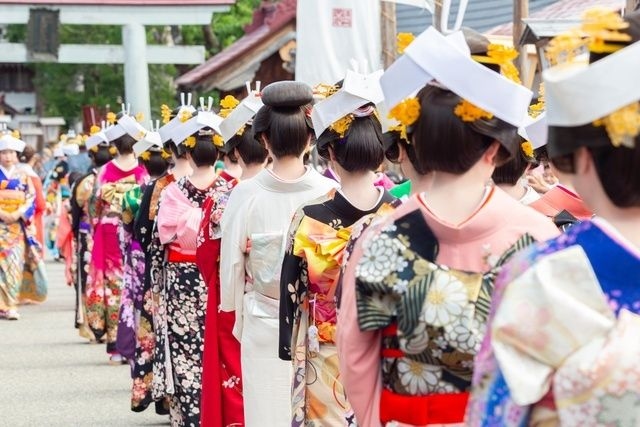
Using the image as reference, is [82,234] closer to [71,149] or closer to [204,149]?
[204,149]

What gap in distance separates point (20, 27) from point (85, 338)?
1475 inches

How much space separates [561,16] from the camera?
45.1ft

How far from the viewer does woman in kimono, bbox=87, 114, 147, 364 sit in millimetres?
12352

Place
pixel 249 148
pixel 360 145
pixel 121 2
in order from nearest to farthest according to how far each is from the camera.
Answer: pixel 360 145
pixel 249 148
pixel 121 2

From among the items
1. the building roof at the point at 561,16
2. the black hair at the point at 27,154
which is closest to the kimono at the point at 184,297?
the building roof at the point at 561,16

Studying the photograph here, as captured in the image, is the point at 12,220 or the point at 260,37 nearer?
the point at 12,220

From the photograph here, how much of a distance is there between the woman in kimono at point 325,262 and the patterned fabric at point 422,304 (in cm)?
172

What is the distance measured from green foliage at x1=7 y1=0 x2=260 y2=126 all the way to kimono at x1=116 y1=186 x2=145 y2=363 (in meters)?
27.0

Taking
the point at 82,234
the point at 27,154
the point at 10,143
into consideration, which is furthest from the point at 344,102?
the point at 27,154

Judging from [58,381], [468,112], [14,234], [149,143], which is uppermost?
[468,112]

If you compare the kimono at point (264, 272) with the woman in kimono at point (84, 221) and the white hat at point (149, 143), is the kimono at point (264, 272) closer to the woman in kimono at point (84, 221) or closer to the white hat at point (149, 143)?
the white hat at point (149, 143)

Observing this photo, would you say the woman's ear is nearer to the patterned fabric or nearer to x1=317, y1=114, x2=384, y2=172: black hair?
the patterned fabric

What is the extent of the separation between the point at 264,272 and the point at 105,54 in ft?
83.1

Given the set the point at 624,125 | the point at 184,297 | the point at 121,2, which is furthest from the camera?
the point at 121,2
